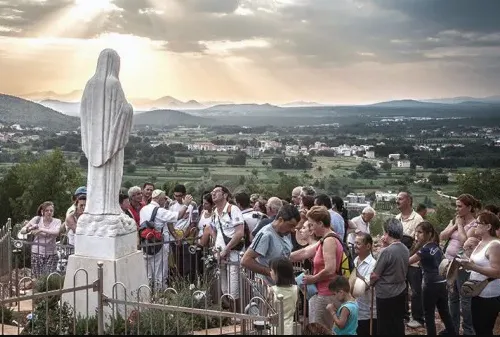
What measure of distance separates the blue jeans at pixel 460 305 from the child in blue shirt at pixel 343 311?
172cm

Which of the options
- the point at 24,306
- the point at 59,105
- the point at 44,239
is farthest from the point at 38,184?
the point at 24,306

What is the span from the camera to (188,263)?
7.36m

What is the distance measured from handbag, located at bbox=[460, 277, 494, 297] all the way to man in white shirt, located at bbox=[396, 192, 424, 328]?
0.96 meters

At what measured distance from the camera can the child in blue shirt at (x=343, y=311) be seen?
13.2 ft

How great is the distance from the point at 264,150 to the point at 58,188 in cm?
→ 1255

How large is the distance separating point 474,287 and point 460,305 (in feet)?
2.56

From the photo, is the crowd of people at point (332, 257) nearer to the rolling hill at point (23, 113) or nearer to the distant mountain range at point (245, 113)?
the distant mountain range at point (245, 113)

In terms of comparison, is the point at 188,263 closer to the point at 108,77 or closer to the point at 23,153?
the point at 108,77

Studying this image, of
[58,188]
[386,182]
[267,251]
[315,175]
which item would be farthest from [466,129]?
[267,251]

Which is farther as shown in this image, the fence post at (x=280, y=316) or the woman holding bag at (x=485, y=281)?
the woman holding bag at (x=485, y=281)

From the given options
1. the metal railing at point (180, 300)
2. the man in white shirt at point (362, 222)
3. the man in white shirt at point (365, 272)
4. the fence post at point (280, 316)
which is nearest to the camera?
the fence post at point (280, 316)

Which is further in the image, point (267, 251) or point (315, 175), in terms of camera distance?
point (315, 175)

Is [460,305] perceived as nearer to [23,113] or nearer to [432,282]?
[432,282]

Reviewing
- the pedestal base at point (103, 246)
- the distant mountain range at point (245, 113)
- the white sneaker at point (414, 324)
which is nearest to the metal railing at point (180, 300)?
the pedestal base at point (103, 246)
